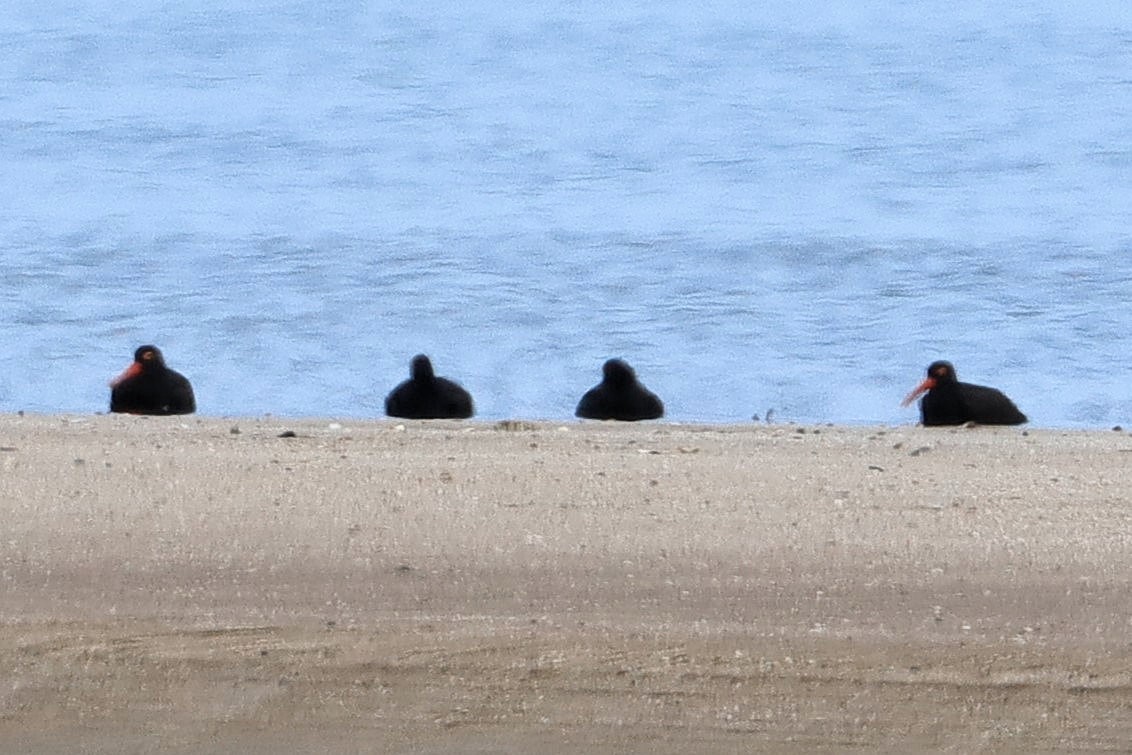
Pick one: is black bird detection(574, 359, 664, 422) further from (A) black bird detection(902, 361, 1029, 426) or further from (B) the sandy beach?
(B) the sandy beach

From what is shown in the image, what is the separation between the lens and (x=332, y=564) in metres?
5.80

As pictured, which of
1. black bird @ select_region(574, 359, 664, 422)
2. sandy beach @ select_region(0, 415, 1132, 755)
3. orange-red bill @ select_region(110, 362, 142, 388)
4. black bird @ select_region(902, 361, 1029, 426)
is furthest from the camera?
orange-red bill @ select_region(110, 362, 142, 388)

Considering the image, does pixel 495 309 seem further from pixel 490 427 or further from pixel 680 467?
pixel 680 467

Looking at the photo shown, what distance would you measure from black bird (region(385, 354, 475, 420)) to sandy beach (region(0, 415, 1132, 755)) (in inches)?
145

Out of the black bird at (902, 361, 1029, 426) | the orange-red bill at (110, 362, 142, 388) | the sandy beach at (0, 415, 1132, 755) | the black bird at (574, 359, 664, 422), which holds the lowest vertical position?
the sandy beach at (0, 415, 1132, 755)

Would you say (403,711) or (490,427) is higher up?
(490,427)

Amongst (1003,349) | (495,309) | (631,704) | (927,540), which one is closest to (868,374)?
(1003,349)

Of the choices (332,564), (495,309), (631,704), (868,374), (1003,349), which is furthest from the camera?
(495,309)

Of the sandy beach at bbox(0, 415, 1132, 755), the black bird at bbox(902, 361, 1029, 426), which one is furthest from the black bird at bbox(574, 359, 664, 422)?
the sandy beach at bbox(0, 415, 1132, 755)

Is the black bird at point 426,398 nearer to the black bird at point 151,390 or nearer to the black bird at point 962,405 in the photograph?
the black bird at point 151,390

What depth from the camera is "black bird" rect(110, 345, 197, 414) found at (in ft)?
35.8

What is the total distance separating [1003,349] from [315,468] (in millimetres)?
10235

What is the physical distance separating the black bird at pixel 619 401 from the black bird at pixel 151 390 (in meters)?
1.79

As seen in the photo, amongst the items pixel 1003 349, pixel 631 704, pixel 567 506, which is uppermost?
pixel 1003 349
